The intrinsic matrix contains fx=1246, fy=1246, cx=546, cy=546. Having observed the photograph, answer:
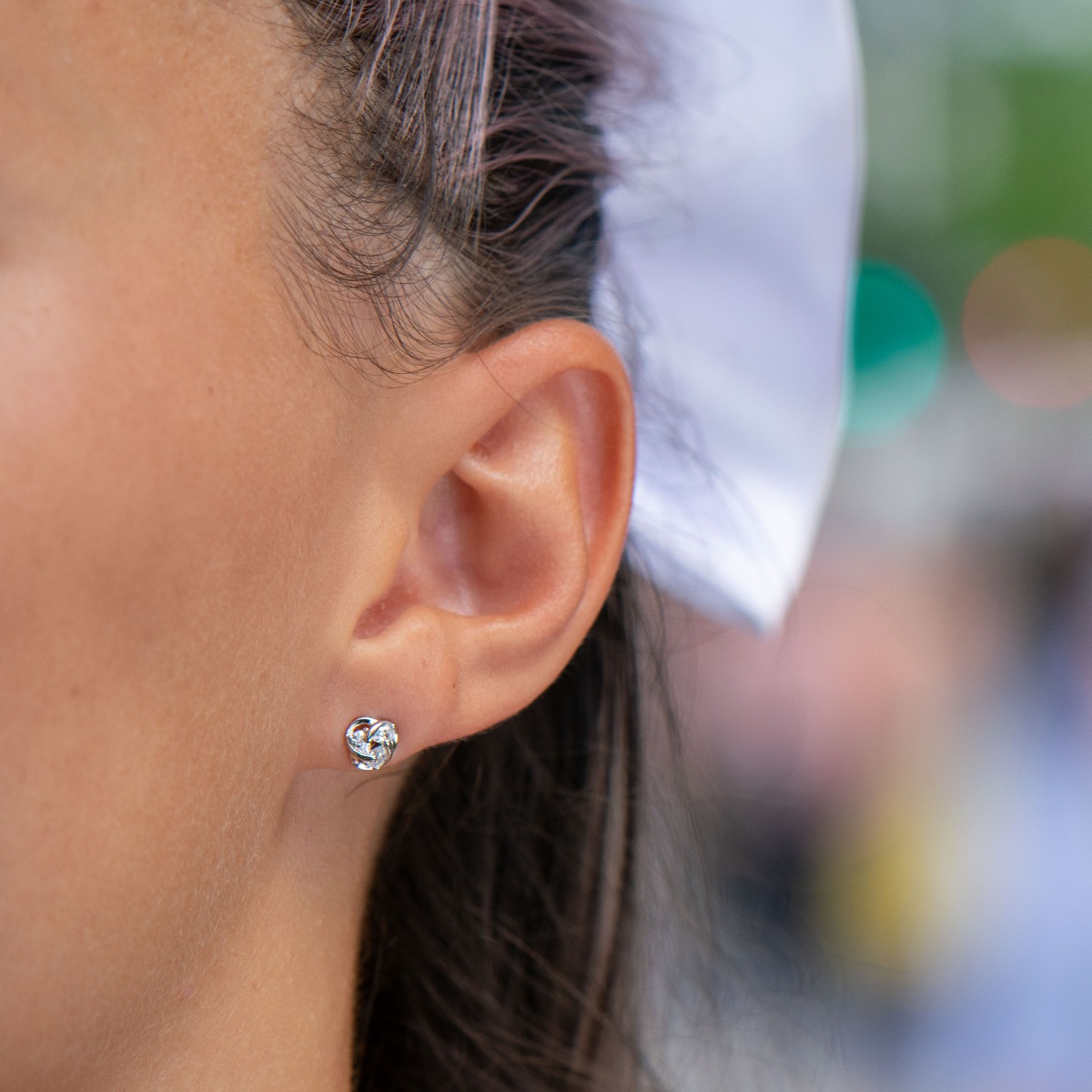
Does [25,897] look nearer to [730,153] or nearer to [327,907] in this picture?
[327,907]

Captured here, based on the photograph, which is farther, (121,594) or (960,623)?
(960,623)

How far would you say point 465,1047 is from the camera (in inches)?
34.7

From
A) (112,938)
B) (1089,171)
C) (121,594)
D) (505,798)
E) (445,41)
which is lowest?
(1089,171)

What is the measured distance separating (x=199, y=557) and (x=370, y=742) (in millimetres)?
138

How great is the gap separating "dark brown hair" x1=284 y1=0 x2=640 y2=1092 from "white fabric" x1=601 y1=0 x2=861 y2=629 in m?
0.08

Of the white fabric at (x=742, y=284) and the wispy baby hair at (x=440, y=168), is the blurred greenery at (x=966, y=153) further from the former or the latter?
the wispy baby hair at (x=440, y=168)

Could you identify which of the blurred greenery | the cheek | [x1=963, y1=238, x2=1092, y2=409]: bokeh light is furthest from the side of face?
the blurred greenery

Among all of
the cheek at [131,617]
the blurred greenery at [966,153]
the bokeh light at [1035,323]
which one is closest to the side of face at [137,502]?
the cheek at [131,617]

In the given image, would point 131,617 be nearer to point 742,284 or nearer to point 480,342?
point 480,342

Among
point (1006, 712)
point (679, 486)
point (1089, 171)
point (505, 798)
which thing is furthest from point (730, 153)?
point (1089, 171)

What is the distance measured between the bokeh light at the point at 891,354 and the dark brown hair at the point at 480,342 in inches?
114

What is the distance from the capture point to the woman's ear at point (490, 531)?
0.61 meters

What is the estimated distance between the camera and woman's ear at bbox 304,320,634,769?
609mm

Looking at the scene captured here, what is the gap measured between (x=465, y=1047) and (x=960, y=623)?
6.99 feet
